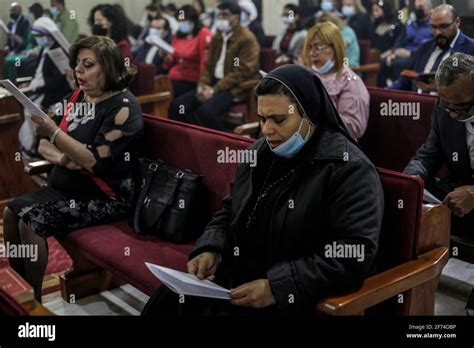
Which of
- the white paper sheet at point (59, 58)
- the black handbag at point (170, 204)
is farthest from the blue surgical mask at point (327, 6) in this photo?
the black handbag at point (170, 204)

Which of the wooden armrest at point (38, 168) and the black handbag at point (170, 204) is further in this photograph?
the wooden armrest at point (38, 168)

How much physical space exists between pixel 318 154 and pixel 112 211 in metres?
1.32

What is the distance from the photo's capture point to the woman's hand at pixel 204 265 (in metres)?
2.20

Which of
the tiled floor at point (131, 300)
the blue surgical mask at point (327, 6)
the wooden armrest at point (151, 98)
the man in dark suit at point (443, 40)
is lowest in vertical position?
the tiled floor at point (131, 300)

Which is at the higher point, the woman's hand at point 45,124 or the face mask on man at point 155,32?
the face mask on man at point 155,32

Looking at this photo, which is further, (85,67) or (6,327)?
(85,67)

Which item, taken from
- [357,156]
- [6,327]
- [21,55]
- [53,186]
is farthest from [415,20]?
[6,327]

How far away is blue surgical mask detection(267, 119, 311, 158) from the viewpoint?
2.07 metres

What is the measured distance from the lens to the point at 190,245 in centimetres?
280

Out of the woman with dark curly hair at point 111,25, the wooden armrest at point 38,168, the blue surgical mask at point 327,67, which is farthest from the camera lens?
the woman with dark curly hair at point 111,25

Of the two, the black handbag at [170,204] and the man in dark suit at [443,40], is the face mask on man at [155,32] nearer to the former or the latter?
the man in dark suit at [443,40]

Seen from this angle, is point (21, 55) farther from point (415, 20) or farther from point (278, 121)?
point (278, 121)

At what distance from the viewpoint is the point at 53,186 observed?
3164 mm

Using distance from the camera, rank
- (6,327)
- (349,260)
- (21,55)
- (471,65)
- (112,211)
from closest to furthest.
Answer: (6,327)
(349,260)
(471,65)
(112,211)
(21,55)
